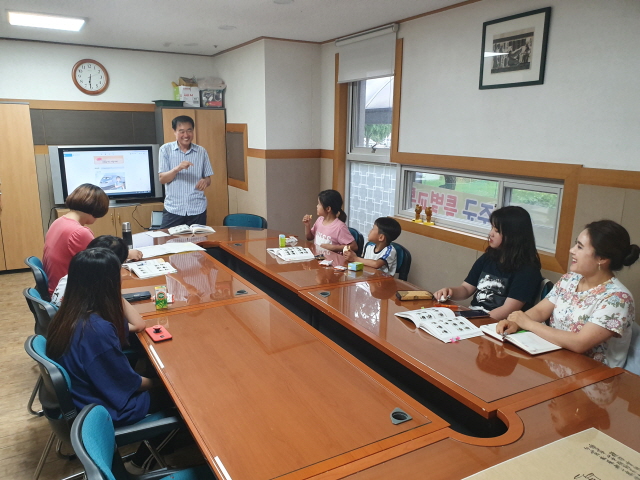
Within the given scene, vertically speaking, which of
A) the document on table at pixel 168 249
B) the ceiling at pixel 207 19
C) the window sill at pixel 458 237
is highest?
the ceiling at pixel 207 19

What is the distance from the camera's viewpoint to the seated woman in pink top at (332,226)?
3.54m

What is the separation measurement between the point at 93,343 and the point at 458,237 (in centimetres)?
281

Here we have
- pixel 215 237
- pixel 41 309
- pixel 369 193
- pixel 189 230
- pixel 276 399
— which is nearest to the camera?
pixel 276 399

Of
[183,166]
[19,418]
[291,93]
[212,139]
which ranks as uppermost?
[291,93]

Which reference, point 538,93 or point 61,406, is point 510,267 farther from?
point 61,406

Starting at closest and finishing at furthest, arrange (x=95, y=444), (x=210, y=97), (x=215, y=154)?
(x=95, y=444) → (x=210, y=97) → (x=215, y=154)

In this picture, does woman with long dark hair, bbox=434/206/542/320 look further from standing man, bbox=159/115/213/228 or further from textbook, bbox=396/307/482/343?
standing man, bbox=159/115/213/228

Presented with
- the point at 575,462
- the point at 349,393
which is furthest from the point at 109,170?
the point at 575,462

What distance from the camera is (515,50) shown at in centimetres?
314

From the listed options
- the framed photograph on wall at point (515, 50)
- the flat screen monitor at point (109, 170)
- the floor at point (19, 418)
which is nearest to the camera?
the floor at point (19, 418)

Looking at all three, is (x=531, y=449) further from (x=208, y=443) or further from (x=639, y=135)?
(x=639, y=135)

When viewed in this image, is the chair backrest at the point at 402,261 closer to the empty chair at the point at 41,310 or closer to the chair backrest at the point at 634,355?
the chair backrest at the point at 634,355

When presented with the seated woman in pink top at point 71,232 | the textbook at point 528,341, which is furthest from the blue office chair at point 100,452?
the seated woman in pink top at point 71,232

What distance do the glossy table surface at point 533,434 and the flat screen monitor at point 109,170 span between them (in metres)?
5.21
